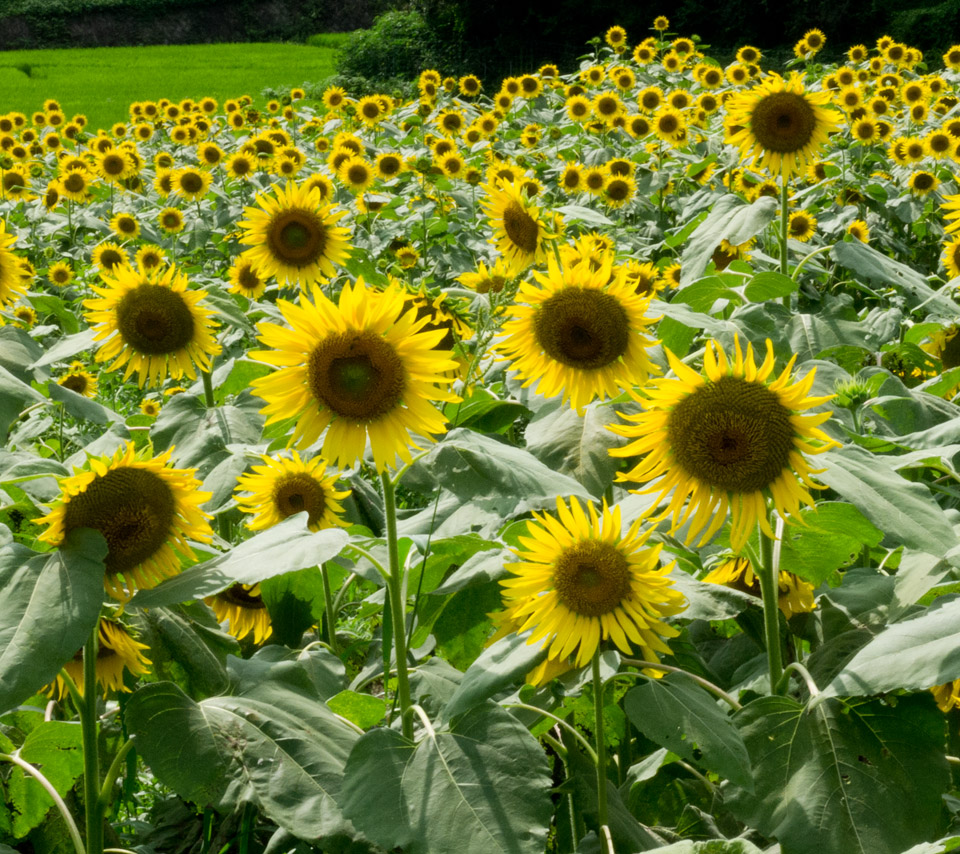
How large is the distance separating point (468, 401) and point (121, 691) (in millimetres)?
860

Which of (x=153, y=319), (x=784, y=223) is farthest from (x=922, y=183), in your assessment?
(x=153, y=319)

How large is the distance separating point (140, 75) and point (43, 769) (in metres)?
25.0

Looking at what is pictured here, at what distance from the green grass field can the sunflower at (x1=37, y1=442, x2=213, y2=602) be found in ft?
50.9

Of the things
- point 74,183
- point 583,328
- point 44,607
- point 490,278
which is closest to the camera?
point 44,607

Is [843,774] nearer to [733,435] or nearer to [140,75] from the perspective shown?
[733,435]

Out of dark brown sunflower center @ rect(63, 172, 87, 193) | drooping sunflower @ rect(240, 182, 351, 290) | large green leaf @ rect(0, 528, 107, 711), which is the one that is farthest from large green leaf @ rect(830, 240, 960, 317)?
dark brown sunflower center @ rect(63, 172, 87, 193)

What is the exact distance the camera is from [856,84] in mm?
8062

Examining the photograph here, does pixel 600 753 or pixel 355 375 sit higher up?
pixel 355 375

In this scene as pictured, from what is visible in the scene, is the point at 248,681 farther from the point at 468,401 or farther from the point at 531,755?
the point at 468,401

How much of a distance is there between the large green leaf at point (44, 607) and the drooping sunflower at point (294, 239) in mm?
1834

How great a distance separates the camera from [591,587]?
153 cm

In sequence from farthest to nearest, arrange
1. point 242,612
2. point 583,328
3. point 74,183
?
point 74,183 < point 242,612 < point 583,328

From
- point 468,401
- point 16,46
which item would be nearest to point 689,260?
point 468,401

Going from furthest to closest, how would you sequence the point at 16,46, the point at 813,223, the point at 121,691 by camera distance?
the point at 16,46, the point at 813,223, the point at 121,691
